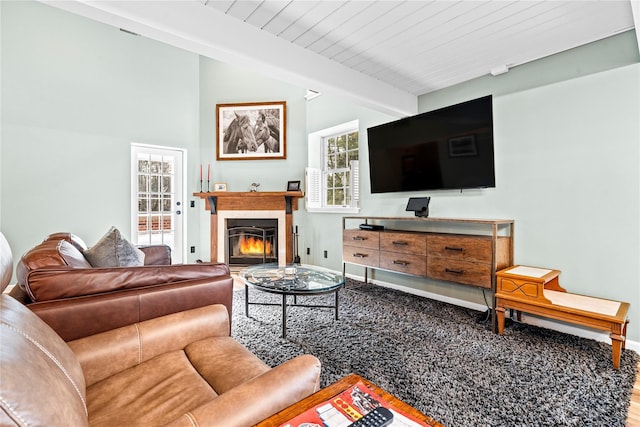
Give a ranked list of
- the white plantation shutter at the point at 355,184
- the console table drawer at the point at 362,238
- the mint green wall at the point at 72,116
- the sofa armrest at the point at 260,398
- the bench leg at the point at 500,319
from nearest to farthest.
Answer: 1. the sofa armrest at the point at 260,398
2. the bench leg at the point at 500,319
3. the console table drawer at the point at 362,238
4. the mint green wall at the point at 72,116
5. the white plantation shutter at the point at 355,184

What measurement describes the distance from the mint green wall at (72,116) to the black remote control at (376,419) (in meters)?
4.62

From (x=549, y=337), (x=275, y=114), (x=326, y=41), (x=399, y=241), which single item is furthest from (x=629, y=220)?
(x=275, y=114)

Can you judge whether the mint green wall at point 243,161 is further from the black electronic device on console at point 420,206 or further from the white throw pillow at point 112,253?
the white throw pillow at point 112,253

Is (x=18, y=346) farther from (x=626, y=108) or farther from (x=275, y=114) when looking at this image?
(x=275, y=114)

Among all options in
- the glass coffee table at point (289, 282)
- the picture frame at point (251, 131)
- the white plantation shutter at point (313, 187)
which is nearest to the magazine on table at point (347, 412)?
the glass coffee table at point (289, 282)

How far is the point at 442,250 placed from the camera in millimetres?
2879

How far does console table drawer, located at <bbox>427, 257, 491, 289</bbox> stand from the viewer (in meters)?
2.58

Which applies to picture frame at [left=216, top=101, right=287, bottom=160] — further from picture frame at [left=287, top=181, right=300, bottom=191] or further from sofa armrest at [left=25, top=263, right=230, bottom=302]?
sofa armrest at [left=25, top=263, right=230, bottom=302]

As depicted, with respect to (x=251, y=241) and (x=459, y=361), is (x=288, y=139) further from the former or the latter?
(x=459, y=361)

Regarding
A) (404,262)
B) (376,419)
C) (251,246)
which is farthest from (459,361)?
(251,246)

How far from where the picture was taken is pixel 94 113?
13.6 ft

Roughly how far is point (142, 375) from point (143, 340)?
149 mm

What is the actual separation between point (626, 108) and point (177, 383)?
129 inches

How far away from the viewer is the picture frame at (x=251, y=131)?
16.9ft
